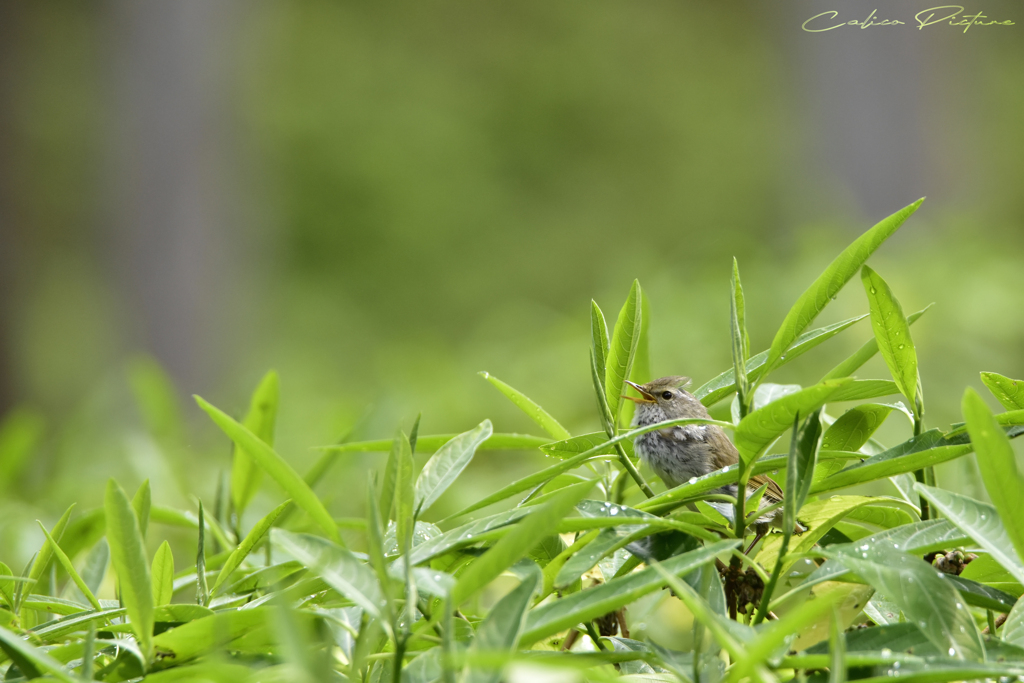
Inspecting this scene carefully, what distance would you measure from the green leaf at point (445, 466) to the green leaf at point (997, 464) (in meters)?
0.54

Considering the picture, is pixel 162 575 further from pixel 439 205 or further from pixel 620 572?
pixel 439 205

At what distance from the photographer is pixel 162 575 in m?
1.08

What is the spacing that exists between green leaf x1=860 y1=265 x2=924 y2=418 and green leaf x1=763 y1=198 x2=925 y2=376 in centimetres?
2

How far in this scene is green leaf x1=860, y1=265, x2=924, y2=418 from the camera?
1.02 m

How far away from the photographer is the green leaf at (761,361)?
1.10 meters

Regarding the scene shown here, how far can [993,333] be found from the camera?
4.04 metres

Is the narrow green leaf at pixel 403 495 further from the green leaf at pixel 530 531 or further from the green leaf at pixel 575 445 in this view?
the green leaf at pixel 575 445

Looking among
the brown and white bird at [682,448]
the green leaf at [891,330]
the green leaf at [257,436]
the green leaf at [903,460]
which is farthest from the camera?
the brown and white bird at [682,448]

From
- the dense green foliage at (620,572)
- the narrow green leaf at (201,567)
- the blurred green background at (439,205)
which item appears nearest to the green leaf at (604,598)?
the dense green foliage at (620,572)

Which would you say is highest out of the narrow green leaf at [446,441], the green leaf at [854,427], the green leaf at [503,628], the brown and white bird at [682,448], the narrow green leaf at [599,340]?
the narrow green leaf at [599,340]

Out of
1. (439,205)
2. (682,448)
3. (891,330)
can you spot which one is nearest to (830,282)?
(891,330)

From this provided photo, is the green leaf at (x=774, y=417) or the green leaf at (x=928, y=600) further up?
the green leaf at (x=774, y=417)

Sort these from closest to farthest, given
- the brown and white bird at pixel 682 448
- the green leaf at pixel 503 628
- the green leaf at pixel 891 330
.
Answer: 1. the green leaf at pixel 503 628
2. the green leaf at pixel 891 330
3. the brown and white bird at pixel 682 448

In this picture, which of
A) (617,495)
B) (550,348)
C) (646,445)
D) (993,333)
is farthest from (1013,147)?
(617,495)
